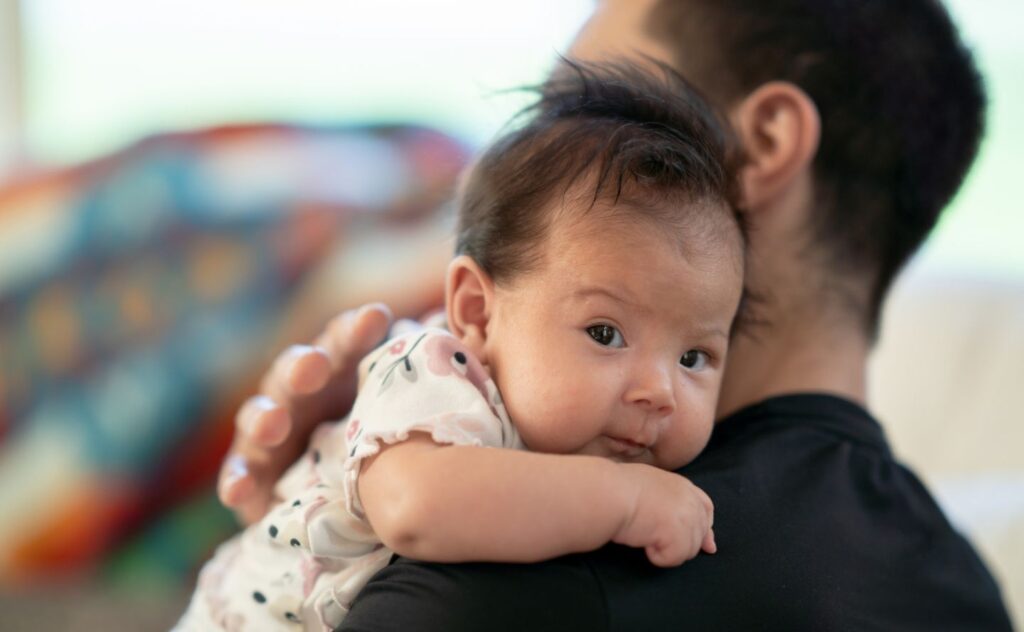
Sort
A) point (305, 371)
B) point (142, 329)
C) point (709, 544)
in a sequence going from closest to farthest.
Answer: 1. point (709, 544)
2. point (305, 371)
3. point (142, 329)

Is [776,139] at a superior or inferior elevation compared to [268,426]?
superior

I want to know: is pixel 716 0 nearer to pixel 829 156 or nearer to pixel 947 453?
pixel 829 156

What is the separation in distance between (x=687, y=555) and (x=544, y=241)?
27 cm

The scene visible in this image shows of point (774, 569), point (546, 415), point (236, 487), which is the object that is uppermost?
point (546, 415)

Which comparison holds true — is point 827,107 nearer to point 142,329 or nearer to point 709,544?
point 709,544

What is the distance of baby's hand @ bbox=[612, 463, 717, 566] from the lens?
78 centimetres

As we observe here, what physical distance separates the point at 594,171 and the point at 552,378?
0.17 metres

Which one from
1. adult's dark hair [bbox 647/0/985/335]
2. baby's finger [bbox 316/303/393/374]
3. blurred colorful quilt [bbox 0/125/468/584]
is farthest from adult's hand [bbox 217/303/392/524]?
blurred colorful quilt [bbox 0/125/468/584]

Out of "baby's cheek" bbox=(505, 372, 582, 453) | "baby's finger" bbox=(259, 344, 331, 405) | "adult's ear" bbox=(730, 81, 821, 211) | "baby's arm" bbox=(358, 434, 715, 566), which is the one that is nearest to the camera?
"baby's arm" bbox=(358, 434, 715, 566)

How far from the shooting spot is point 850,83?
1249mm

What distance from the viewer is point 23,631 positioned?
96.4 inches

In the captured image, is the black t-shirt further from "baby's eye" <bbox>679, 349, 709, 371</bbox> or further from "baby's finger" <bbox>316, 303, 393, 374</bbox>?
"baby's finger" <bbox>316, 303, 393, 374</bbox>

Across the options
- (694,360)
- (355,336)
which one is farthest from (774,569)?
(355,336)

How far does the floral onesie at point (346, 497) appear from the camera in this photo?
32.0 inches
